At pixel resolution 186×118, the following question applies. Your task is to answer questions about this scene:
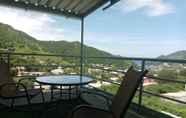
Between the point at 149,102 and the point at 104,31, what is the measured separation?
534 inches

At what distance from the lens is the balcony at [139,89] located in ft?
10.7

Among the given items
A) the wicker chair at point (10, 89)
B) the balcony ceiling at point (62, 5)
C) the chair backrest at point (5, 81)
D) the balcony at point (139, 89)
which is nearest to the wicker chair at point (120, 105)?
the balcony at point (139, 89)

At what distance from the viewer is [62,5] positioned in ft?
16.7

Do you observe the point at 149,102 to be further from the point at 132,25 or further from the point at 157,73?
the point at 132,25

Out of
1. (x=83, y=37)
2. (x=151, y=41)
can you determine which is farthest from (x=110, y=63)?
(x=151, y=41)

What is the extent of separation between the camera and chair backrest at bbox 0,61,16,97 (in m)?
3.29

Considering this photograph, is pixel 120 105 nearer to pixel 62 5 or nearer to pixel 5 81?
pixel 5 81

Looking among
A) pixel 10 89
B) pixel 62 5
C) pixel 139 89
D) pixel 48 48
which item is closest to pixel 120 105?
pixel 139 89

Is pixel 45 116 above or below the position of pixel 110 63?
below

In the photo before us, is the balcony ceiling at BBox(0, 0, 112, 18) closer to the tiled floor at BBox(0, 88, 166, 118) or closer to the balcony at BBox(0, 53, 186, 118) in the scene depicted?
the balcony at BBox(0, 53, 186, 118)

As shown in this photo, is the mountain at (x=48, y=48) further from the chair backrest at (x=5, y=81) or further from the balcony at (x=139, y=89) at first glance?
the chair backrest at (x=5, y=81)

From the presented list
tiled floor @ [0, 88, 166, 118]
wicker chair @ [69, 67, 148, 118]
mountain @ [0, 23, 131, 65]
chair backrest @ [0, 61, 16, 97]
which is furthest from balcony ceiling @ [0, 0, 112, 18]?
wicker chair @ [69, 67, 148, 118]

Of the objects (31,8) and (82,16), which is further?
(82,16)

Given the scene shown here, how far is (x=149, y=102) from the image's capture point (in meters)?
3.82
